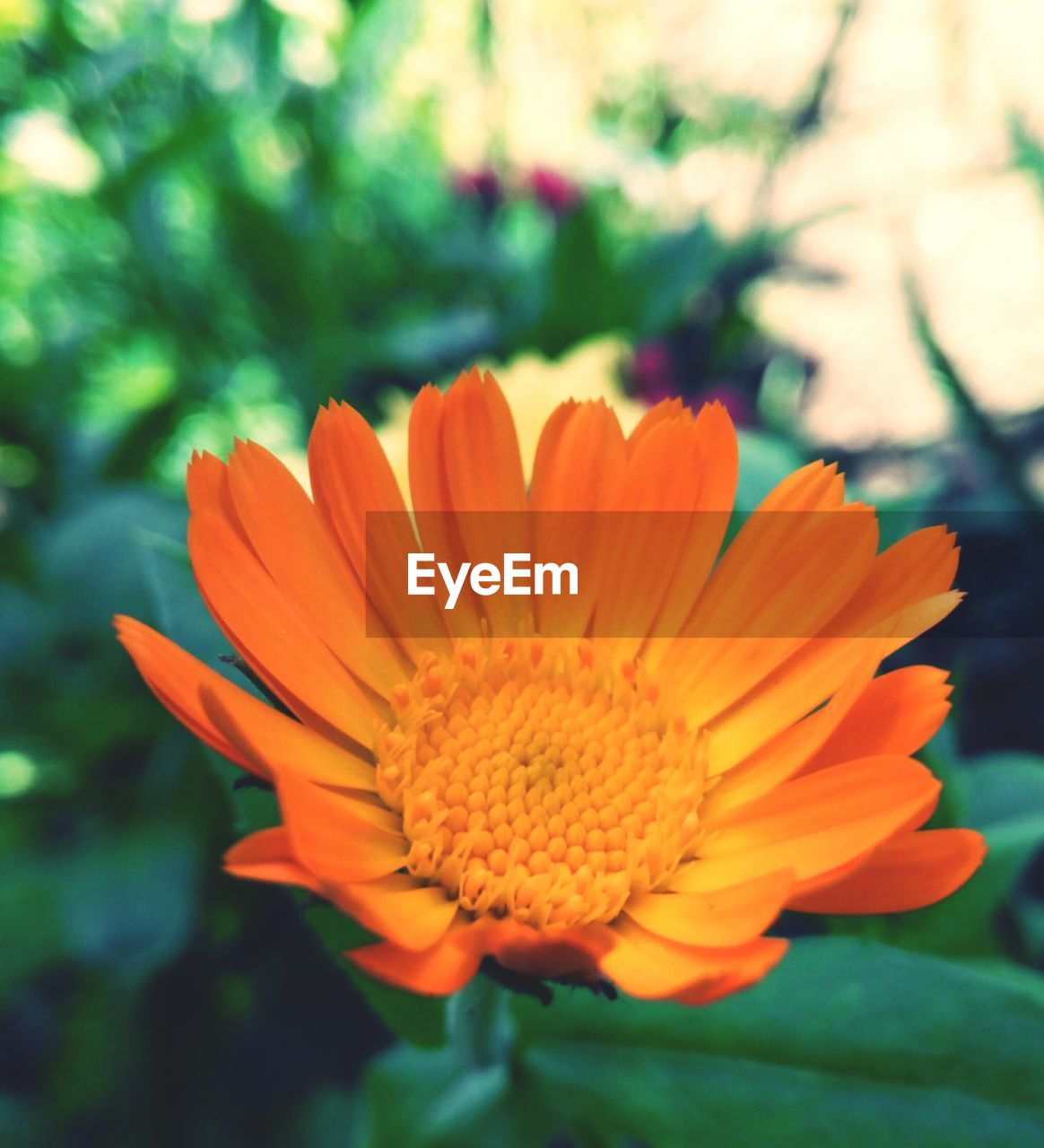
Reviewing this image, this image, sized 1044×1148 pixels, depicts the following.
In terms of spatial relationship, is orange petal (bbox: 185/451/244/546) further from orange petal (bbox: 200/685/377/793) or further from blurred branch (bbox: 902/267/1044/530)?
blurred branch (bbox: 902/267/1044/530)

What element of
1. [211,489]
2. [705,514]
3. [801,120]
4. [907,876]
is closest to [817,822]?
[907,876]

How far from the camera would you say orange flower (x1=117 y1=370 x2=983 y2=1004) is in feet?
1.18

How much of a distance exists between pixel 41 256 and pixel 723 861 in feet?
4.84

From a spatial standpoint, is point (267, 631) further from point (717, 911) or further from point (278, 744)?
point (717, 911)

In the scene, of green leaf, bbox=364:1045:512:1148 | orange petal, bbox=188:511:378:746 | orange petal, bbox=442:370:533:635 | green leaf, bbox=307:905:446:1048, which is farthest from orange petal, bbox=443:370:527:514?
green leaf, bbox=364:1045:512:1148

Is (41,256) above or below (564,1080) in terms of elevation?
above

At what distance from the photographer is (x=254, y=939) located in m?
0.89

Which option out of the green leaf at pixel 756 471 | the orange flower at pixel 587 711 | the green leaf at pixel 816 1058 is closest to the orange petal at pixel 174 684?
the orange flower at pixel 587 711

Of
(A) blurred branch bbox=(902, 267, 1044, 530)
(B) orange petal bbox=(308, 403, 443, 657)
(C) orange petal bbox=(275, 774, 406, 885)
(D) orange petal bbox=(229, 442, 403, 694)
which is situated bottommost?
(C) orange petal bbox=(275, 774, 406, 885)

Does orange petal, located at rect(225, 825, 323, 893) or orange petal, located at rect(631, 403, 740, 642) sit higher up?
orange petal, located at rect(631, 403, 740, 642)

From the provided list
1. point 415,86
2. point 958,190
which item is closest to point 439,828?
point 415,86

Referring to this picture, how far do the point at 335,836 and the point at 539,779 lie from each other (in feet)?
0.51

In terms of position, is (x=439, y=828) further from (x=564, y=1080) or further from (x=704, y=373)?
(x=704, y=373)

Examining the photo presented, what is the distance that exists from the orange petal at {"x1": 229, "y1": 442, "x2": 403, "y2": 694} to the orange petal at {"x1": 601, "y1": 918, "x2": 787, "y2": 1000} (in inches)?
8.0
